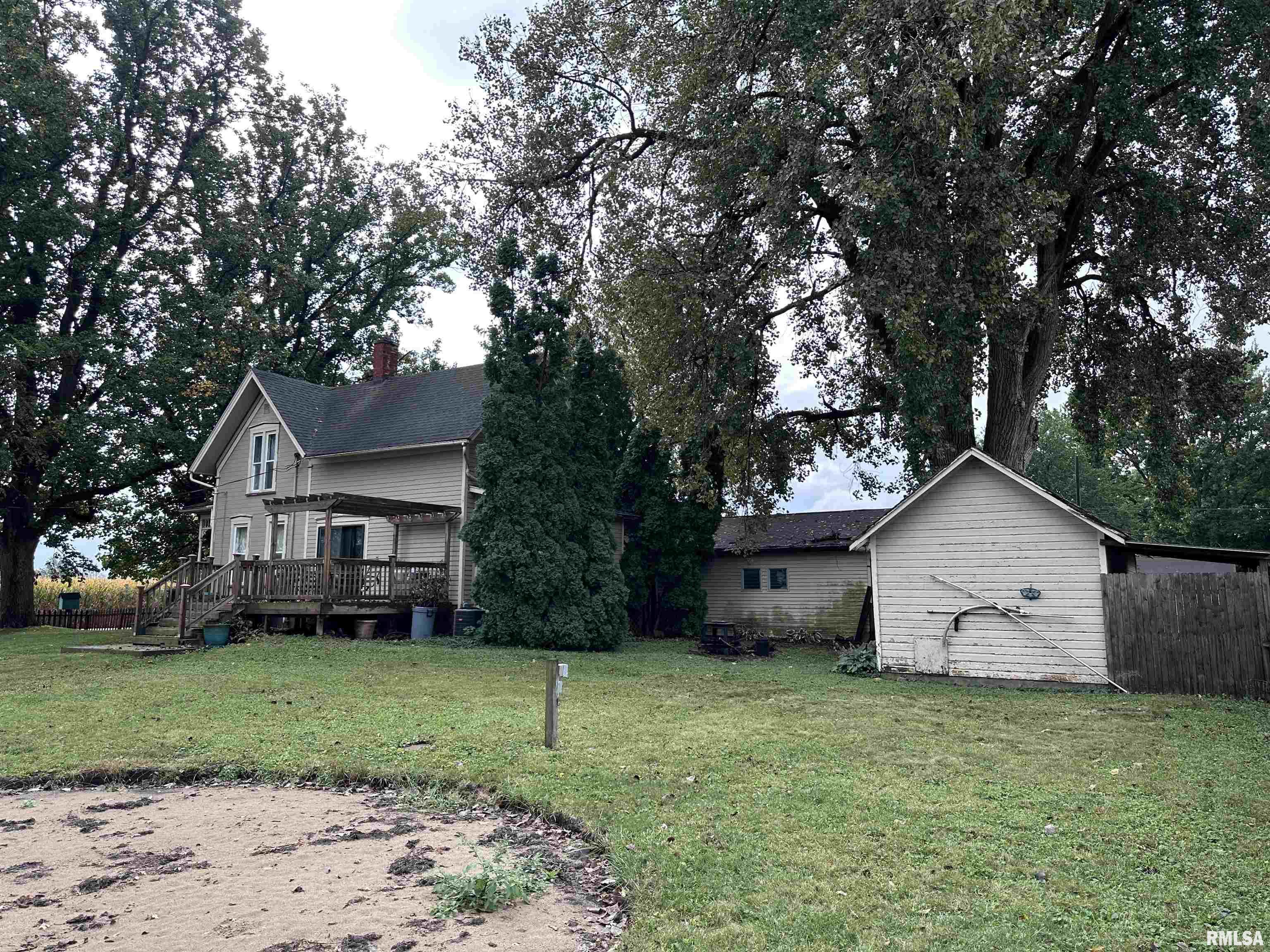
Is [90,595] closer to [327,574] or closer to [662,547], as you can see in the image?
[327,574]

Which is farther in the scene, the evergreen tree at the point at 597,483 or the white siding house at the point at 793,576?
the white siding house at the point at 793,576

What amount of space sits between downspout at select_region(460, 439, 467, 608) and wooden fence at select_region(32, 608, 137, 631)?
13.0 metres

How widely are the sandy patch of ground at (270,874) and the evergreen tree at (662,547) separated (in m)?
17.8

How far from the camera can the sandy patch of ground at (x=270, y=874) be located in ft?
13.5

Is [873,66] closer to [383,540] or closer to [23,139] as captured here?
[383,540]

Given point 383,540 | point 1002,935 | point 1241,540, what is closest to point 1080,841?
point 1002,935

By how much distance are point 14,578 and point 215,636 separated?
44.1 ft

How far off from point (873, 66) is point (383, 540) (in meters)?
17.1

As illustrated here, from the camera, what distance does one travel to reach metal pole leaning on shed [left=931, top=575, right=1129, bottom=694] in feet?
44.5

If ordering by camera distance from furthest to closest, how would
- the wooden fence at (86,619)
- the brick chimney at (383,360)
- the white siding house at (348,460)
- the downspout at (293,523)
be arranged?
the brick chimney at (383,360) → the wooden fence at (86,619) → the downspout at (293,523) → the white siding house at (348,460)

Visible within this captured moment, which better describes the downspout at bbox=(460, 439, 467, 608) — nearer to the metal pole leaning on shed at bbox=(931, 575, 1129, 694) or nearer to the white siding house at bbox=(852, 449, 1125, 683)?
the white siding house at bbox=(852, 449, 1125, 683)

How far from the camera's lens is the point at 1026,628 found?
1439 cm

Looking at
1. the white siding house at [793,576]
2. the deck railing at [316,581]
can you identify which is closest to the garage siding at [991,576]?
the white siding house at [793,576]

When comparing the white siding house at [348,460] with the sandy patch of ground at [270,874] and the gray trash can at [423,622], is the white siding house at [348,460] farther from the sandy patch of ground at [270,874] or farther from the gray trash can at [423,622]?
the sandy patch of ground at [270,874]
